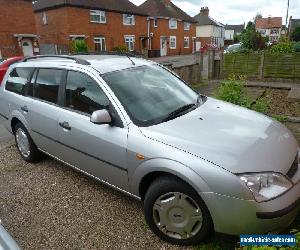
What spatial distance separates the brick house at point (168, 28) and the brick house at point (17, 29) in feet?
51.7

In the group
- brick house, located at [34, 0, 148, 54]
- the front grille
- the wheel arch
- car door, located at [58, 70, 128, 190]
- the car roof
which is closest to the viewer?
the wheel arch

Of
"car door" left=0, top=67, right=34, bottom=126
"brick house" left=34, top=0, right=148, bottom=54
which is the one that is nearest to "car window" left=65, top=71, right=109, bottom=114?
"car door" left=0, top=67, right=34, bottom=126

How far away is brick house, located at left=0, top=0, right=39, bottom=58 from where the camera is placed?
2317cm

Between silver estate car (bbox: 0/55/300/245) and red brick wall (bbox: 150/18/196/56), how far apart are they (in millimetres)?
35339

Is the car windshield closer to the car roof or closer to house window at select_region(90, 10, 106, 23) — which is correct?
the car roof

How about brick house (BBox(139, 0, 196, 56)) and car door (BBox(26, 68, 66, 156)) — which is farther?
brick house (BBox(139, 0, 196, 56))

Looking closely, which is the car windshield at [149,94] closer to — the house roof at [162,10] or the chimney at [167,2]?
the house roof at [162,10]

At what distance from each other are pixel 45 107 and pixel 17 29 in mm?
23029

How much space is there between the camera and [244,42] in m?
17.8

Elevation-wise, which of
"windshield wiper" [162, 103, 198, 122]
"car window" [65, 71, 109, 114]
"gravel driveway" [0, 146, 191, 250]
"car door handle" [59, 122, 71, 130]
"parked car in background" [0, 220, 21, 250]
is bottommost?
"gravel driveway" [0, 146, 191, 250]

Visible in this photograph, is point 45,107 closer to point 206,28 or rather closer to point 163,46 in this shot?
point 163,46

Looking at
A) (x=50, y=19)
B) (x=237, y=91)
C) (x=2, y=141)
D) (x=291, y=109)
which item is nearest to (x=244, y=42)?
(x=291, y=109)

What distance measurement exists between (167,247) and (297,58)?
10878mm

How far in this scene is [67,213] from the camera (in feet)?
12.6
